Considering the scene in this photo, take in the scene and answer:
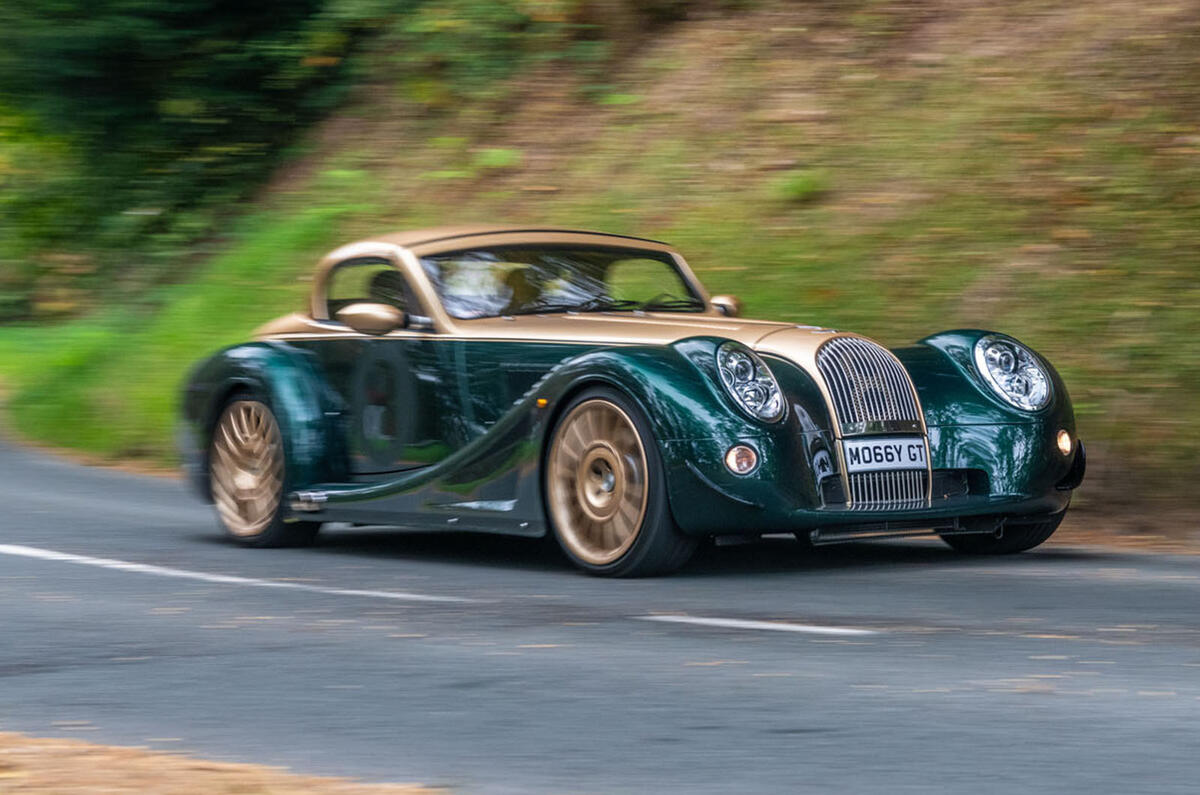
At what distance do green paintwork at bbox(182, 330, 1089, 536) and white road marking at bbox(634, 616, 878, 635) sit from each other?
2.69 feet

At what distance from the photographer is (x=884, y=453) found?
7.71 m

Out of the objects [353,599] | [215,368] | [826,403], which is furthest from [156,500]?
[826,403]

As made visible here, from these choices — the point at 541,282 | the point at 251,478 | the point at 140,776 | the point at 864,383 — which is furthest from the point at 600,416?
the point at 140,776

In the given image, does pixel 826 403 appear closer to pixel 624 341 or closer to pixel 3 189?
pixel 624 341

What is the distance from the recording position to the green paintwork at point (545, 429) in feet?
24.1

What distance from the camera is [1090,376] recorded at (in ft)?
34.8

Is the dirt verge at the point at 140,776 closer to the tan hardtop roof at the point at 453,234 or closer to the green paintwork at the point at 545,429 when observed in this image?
the green paintwork at the point at 545,429

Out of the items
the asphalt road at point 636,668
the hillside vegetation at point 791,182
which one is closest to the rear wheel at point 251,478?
the asphalt road at point 636,668

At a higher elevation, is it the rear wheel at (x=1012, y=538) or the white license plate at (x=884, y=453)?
the white license plate at (x=884, y=453)

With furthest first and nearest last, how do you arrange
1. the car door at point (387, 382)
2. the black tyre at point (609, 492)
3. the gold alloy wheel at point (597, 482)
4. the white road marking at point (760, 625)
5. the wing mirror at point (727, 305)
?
the wing mirror at point (727, 305)
the car door at point (387, 382)
the gold alloy wheel at point (597, 482)
the black tyre at point (609, 492)
the white road marking at point (760, 625)

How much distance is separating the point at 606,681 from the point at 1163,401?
5.61 meters

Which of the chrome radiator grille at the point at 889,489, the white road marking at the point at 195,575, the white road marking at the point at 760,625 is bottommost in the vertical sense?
the white road marking at the point at 195,575

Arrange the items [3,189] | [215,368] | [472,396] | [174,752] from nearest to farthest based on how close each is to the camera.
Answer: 1. [174,752]
2. [472,396]
3. [215,368]
4. [3,189]

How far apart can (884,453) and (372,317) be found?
2.48 metres
